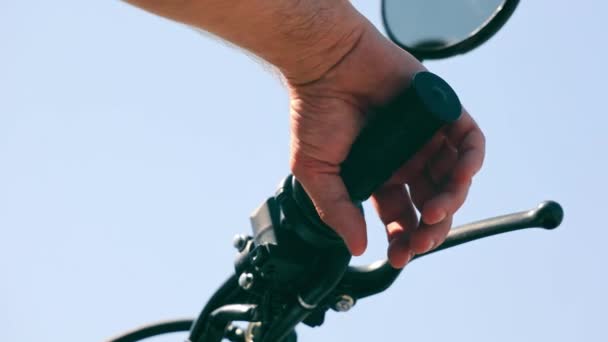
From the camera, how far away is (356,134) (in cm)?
169

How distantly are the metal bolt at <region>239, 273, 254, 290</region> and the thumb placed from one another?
0.16 meters

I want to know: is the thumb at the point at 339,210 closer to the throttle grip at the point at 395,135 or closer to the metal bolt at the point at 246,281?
the throttle grip at the point at 395,135

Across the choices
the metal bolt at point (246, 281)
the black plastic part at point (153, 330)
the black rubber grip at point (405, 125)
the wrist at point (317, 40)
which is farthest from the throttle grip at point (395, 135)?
the black plastic part at point (153, 330)

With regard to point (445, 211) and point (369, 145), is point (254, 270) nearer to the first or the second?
point (369, 145)

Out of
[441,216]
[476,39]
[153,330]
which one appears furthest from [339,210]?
[153,330]

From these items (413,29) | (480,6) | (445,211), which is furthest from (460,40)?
(445,211)

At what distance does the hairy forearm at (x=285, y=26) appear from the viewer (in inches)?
60.1

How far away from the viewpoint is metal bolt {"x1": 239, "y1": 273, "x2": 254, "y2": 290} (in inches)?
59.6

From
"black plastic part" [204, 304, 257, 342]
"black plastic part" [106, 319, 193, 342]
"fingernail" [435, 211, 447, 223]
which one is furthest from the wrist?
"black plastic part" [106, 319, 193, 342]

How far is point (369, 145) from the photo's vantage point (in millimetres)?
1485

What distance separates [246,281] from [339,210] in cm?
19

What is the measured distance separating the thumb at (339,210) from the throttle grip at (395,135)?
0.02 meters

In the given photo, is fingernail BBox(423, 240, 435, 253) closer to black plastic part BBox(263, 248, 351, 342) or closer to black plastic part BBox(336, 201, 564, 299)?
black plastic part BBox(336, 201, 564, 299)

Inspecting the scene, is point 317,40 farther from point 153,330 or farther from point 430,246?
point 153,330
